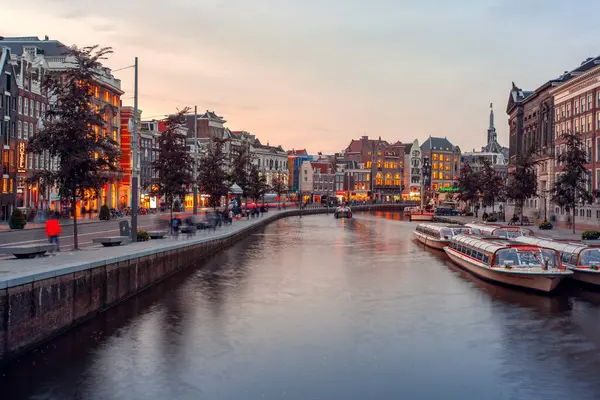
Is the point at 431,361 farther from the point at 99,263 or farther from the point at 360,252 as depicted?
the point at 360,252

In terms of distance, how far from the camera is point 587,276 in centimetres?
3412

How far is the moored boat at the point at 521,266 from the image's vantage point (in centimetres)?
3256

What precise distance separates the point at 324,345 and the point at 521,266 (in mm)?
15098

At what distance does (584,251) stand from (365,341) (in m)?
16.7

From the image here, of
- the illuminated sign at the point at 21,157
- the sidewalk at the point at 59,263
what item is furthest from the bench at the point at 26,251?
the illuminated sign at the point at 21,157

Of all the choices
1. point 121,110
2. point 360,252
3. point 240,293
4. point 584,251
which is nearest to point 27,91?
point 121,110

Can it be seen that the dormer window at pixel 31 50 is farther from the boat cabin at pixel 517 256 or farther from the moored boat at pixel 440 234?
the boat cabin at pixel 517 256

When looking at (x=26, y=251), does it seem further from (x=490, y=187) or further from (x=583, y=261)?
(x=490, y=187)

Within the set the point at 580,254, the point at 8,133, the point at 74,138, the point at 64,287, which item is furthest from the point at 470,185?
the point at 64,287

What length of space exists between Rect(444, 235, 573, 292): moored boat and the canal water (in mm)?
772

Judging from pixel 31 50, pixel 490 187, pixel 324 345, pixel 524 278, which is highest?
pixel 31 50

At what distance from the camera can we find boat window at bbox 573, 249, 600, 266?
113 feet

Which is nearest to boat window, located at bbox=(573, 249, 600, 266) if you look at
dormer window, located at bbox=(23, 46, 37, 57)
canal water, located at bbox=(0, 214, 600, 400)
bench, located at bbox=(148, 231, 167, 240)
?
canal water, located at bbox=(0, 214, 600, 400)

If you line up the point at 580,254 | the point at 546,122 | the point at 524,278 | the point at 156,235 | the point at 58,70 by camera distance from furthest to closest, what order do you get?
1. the point at 546,122
2. the point at 58,70
3. the point at 156,235
4. the point at 580,254
5. the point at 524,278
